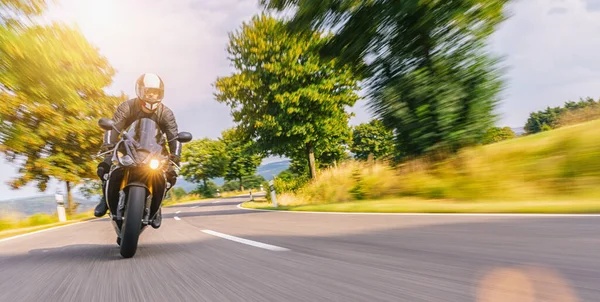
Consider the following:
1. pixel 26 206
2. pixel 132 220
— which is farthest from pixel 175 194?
pixel 132 220

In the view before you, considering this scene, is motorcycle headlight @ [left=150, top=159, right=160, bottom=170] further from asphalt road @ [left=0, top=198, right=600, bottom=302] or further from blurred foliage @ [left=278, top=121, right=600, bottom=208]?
A: blurred foliage @ [left=278, top=121, right=600, bottom=208]

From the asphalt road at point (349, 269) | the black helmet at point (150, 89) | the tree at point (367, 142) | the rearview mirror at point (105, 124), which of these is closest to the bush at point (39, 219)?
the asphalt road at point (349, 269)

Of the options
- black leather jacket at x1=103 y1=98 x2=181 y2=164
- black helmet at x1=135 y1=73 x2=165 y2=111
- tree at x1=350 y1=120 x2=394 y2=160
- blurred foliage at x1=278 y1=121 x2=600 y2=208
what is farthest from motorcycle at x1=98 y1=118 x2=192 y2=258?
tree at x1=350 y1=120 x2=394 y2=160

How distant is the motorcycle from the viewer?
361cm

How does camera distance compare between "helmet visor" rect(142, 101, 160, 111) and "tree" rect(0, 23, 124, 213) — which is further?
"tree" rect(0, 23, 124, 213)

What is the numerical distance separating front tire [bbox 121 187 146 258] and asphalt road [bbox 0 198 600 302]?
13 cm

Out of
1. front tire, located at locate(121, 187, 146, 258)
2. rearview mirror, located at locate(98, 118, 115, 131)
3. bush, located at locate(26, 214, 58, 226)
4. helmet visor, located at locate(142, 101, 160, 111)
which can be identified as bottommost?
front tire, located at locate(121, 187, 146, 258)

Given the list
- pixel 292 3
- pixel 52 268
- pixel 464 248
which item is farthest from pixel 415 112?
pixel 52 268

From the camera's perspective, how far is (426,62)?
9.90 metres

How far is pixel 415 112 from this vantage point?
996cm

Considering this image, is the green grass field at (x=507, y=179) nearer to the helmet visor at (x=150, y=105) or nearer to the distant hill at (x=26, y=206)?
the helmet visor at (x=150, y=105)

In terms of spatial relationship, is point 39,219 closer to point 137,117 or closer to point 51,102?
point 51,102

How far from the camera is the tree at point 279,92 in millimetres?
18734

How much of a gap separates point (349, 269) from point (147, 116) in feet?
10.2
